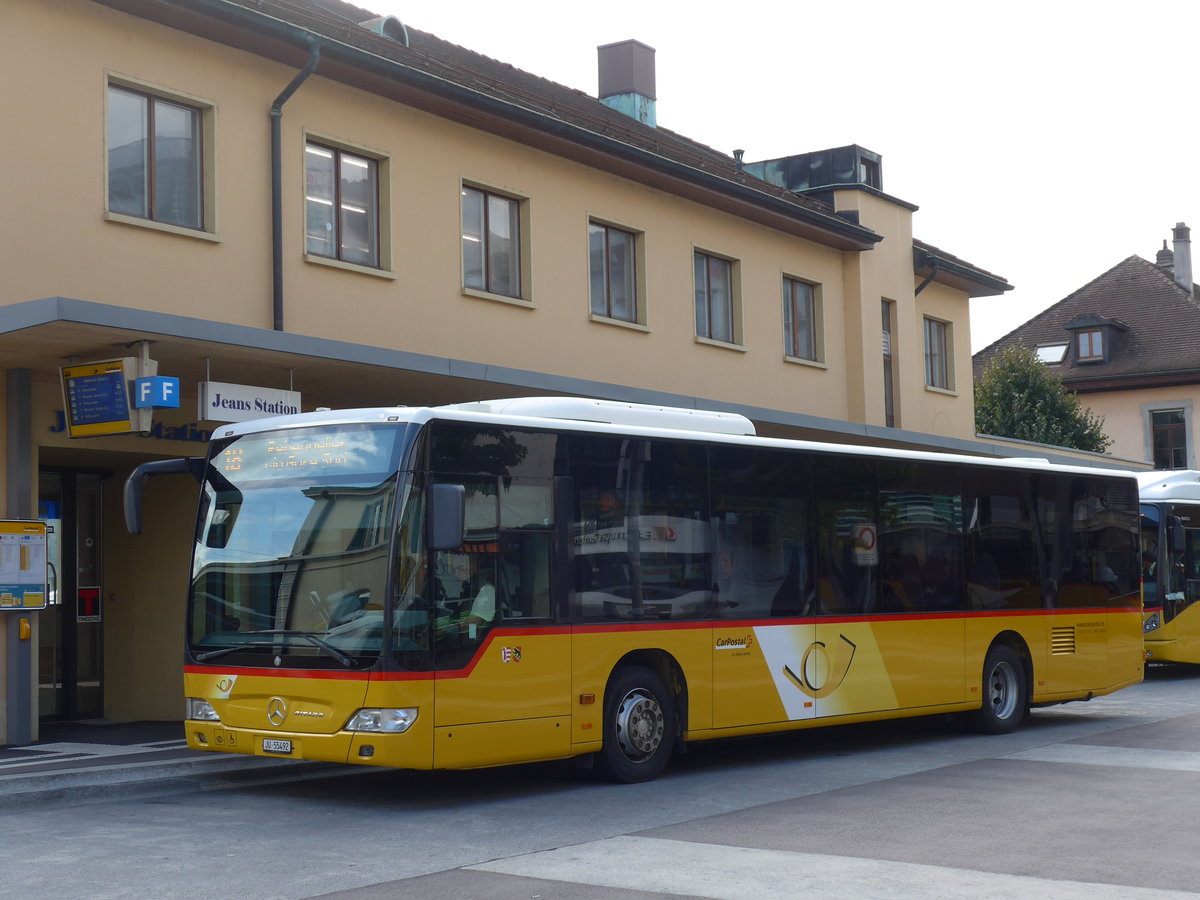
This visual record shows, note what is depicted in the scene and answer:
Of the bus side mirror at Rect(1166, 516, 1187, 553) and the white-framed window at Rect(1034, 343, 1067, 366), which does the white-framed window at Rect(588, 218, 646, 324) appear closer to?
the bus side mirror at Rect(1166, 516, 1187, 553)

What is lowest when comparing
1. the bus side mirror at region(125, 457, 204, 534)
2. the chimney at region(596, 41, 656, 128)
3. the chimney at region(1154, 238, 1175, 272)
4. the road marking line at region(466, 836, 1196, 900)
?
the road marking line at region(466, 836, 1196, 900)

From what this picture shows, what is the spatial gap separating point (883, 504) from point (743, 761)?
2.82 metres

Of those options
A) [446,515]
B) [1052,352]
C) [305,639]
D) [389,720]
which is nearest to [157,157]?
[305,639]

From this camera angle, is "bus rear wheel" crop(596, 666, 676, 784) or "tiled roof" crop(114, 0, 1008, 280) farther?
"tiled roof" crop(114, 0, 1008, 280)

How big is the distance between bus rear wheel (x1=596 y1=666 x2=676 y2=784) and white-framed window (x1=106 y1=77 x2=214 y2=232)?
22.1 ft

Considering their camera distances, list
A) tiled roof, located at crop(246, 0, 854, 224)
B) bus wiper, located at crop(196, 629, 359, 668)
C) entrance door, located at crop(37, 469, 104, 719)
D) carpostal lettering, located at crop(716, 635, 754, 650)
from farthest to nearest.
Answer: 1. tiled roof, located at crop(246, 0, 854, 224)
2. entrance door, located at crop(37, 469, 104, 719)
3. carpostal lettering, located at crop(716, 635, 754, 650)
4. bus wiper, located at crop(196, 629, 359, 668)

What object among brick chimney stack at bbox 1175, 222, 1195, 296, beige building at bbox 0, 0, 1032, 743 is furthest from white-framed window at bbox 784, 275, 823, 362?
brick chimney stack at bbox 1175, 222, 1195, 296

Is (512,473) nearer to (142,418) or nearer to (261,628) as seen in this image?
(261,628)

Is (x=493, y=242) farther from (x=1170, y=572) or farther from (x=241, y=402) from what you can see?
(x=1170, y=572)

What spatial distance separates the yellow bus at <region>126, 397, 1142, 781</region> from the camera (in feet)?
33.3

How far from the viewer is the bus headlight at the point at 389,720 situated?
994cm

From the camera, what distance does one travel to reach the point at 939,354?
29.8 meters

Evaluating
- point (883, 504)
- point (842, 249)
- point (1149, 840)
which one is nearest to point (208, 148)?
point (883, 504)

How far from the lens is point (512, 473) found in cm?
1087
